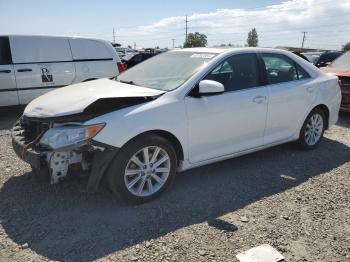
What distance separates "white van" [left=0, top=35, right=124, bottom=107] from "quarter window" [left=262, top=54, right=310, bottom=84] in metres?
3.61

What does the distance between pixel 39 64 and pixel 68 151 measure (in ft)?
16.0

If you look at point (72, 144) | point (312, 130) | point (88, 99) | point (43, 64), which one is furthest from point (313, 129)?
point (43, 64)

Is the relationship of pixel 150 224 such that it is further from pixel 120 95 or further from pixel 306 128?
pixel 306 128

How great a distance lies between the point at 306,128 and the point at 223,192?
2.10 meters

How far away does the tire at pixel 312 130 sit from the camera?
5488 millimetres

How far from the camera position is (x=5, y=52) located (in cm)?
741

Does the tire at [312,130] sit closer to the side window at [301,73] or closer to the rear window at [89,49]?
the side window at [301,73]

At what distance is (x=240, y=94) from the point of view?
445 centimetres

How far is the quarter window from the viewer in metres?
4.86

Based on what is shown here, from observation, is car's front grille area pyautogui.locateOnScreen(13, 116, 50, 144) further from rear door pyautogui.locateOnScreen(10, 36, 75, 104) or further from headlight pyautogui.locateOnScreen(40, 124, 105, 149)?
rear door pyautogui.locateOnScreen(10, 36, 75, 104)

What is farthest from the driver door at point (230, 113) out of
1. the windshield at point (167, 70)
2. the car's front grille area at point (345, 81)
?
the car's front grille area at point (345, 81)

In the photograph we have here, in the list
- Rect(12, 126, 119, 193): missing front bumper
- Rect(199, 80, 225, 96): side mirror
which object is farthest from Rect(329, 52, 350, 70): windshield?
Rect(12, 126, 119, 193): missing front bumper

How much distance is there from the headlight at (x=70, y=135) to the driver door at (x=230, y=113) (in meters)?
1.09

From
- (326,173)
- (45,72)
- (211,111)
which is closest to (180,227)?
(211,111)
